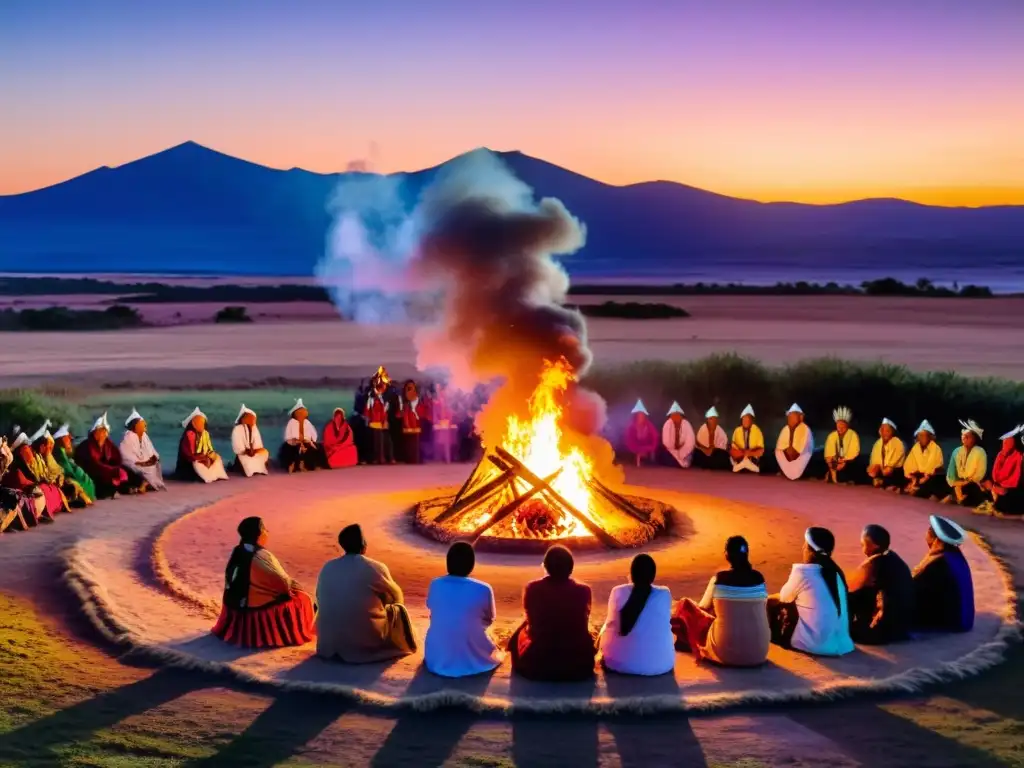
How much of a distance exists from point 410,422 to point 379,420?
0.54 m

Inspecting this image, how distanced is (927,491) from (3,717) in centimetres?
1221

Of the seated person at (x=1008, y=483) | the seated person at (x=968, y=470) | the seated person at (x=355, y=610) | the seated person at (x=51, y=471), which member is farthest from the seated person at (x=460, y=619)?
the seated person at (x=968, y=470)

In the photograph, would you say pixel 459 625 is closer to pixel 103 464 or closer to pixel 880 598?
pixel 880 598

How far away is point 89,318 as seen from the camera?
31891mm

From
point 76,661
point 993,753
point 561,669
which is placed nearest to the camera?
point 993,753

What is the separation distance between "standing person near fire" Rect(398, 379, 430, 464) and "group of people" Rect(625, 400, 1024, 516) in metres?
3.62

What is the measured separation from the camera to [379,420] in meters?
18.0

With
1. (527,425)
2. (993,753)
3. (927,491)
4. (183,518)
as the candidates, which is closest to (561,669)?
(993,753)

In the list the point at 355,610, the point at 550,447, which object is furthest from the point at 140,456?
the point at 355,610

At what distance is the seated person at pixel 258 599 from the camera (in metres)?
8.41

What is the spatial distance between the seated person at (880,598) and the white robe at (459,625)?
3103mm

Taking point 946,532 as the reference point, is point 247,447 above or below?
below

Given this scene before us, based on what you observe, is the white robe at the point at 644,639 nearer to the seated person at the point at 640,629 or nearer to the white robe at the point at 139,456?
the seated person at the point at 640,629

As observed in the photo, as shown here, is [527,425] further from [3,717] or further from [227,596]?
[3,717]
